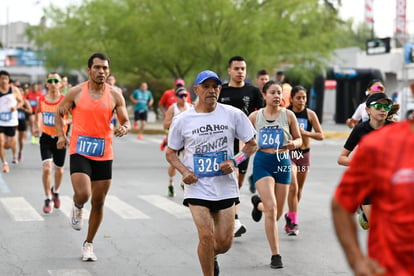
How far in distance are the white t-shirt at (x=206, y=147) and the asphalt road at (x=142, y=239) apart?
4.68 feet

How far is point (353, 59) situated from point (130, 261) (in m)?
54.1

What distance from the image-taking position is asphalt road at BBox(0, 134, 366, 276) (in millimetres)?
8803

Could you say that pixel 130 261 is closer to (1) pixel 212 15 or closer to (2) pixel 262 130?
(2) pixel 262 130

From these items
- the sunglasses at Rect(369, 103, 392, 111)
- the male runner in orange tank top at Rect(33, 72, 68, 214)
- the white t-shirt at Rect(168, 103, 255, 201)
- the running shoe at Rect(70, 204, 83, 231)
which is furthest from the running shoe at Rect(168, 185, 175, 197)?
the white t-shirt at Rect(168, 103, 255, 201)

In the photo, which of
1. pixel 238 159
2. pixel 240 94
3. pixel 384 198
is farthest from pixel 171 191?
pixel 384 198

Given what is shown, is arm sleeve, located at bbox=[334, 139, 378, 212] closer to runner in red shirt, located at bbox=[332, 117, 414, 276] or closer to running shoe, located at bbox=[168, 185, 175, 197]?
runner in red shirt, located at bbox=[332, 117, 414, 276]

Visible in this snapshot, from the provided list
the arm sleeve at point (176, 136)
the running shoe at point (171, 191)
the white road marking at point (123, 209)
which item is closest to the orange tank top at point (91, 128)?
the arm sleeve at point (176, 136)

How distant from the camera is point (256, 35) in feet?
122

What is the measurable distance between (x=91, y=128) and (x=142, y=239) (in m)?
1.99

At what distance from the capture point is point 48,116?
13.3 meters

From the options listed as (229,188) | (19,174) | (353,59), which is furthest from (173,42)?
(229,188)

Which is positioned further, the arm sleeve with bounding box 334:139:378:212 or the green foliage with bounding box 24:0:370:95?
the green foliage with bounding box 24:0:370:95

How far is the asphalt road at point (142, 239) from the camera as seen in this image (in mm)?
8803

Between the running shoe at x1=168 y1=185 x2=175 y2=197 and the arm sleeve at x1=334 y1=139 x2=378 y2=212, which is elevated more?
the arm sleeve at x1=334 y1=139 x2=378 y2=212
